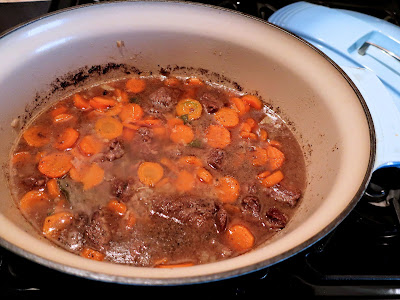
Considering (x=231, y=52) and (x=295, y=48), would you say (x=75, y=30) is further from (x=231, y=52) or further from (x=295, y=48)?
(x=295, y=48)

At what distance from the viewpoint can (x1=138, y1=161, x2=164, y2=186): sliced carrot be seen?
182 cm

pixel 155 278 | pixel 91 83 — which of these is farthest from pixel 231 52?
pixel 155 278

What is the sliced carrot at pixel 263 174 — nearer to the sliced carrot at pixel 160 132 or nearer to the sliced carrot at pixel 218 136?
the sliced carrot at pixel 218 136

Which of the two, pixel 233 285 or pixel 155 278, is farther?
pixel 233 285

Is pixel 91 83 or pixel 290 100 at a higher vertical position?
pixel 290 100

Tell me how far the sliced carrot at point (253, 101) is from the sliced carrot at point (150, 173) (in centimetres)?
74

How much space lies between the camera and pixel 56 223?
63.6 inches

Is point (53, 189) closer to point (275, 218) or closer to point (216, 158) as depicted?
point (216, 158)

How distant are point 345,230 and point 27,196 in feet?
5.13

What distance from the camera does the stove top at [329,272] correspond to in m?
1.57

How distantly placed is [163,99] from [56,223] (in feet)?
3.13

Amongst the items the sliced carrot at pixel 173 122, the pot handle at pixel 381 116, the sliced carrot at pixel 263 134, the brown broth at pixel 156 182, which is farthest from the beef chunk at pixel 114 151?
the pot handle at pixel 381 116

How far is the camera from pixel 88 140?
197 centimetres

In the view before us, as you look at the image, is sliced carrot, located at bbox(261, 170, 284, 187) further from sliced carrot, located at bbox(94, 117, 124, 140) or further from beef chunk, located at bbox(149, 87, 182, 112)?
sliced carrot, located at bbox(94, 117, 124, 140)
